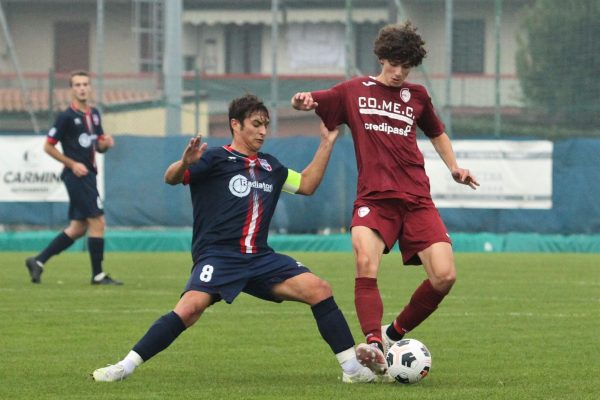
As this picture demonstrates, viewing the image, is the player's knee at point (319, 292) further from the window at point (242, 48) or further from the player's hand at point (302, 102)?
the window at point (242, 48)

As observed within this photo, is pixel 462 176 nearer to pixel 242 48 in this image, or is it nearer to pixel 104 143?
pixel 104 143

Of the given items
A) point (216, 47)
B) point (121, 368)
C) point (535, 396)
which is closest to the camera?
point (535, 396)

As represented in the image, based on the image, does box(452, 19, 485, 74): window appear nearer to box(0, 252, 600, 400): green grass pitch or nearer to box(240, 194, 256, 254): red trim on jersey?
box(0, 252, 600, 400): green grass pitch

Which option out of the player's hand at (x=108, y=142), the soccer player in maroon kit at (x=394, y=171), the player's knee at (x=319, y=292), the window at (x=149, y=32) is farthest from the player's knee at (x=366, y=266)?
the window at (x=149, y=32)

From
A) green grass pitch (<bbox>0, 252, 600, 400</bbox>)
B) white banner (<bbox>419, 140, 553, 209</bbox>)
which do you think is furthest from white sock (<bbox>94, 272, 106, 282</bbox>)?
white banner (<bbox>419, 140, 553, 209</bbox>)

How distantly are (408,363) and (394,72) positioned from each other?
1.73 metres

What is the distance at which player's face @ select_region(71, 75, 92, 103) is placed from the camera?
1392cm

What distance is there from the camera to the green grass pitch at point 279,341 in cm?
722

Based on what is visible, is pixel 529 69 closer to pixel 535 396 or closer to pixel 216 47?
pixel 216 47

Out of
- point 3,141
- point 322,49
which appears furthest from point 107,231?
point 322,49

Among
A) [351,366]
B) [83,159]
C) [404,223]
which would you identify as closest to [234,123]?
[404,223]

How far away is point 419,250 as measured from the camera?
26.4 ft

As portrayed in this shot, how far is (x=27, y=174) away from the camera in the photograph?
2198cm

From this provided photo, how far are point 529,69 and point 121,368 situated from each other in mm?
17665
